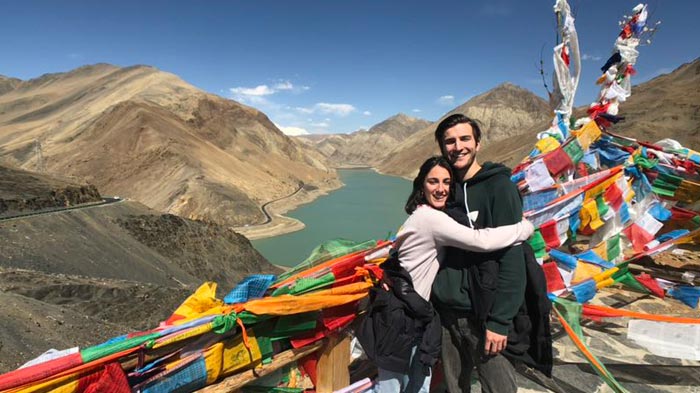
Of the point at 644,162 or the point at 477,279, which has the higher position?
the point at 644,162

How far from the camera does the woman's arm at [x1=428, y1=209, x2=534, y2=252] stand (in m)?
2.28

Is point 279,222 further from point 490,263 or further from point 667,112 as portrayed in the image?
point 667,112

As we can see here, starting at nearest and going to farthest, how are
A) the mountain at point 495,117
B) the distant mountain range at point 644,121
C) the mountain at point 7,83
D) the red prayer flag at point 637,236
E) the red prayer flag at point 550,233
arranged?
the red prayer flag at point 550,233 → the red prayer flag at point 637,236 → the distant mountain range at point 644,121 → the mountain at point 495,117 → the mountain at point 7,83

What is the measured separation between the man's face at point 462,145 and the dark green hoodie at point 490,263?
13 cm

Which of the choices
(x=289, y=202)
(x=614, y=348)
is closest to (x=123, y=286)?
(x=614, y=348)

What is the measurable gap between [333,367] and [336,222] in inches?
1892

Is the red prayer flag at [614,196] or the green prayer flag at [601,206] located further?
the red prayer flag at [614,196]

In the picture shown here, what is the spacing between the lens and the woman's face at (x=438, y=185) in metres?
2.52

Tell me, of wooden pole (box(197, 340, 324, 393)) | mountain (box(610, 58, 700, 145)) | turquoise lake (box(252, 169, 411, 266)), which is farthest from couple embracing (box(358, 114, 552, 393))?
mountain (box(610, 58, 700, 145))

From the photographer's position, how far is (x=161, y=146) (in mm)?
57969

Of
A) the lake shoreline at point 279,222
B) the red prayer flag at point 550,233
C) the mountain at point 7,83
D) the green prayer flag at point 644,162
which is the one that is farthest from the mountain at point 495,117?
the mountain at point 7,83

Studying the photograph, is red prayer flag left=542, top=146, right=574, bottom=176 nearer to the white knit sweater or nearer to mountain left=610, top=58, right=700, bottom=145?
the white knit sweater

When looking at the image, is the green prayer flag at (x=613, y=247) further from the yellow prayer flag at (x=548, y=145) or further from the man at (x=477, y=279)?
the man at (x=477, y=279)

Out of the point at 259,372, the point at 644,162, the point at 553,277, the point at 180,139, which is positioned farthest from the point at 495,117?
the point at 259,372
